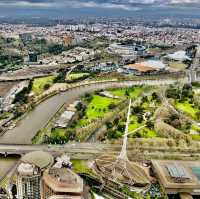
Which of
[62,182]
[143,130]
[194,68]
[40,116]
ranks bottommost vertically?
[40,116]

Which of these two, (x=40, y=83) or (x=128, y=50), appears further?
(x=128, y=50)

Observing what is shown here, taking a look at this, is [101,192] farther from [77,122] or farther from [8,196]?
[77,122]

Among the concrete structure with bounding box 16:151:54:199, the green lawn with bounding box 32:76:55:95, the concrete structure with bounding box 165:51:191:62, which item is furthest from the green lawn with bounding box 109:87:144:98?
the concrete structure with bounding box 165:51:191:62

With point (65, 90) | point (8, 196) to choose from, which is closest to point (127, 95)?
point (65, 90)

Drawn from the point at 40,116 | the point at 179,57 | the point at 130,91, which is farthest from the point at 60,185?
the point at 179,57

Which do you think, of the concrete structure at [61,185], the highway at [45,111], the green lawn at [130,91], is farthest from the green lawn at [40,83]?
the concrete structure at [61,185]

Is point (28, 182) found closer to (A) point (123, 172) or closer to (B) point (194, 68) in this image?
(A) point (123, 172)

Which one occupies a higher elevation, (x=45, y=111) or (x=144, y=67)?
(x=144, y=67)
